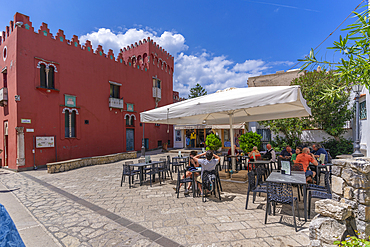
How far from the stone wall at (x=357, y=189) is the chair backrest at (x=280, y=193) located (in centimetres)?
79

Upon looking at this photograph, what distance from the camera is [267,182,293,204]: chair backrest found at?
3455 millimetres

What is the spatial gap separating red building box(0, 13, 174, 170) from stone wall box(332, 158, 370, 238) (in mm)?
7904

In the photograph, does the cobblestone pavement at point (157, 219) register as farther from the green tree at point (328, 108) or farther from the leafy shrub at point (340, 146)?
the leafy shrub at point (340, 146)

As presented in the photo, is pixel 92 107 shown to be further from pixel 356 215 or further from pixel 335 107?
pixel 335 107

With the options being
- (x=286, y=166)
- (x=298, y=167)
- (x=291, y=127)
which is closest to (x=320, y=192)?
(x=286, y=166)

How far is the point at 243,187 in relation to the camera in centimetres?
602

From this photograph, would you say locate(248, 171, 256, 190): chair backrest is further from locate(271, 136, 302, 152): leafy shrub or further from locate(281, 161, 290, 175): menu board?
locate(271, 136, 302, 152): leafy shrub

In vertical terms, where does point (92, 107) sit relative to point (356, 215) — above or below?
above

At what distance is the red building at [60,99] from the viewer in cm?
1122

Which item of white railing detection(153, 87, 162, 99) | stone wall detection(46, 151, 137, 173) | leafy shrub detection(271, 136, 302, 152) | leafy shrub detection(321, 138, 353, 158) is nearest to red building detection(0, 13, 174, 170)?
white railing detection(153, 87, 162, 99)

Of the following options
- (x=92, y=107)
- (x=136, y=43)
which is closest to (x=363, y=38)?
(x=92, y=107)

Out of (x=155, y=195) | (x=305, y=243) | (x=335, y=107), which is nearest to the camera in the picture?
(x=305, y=243)

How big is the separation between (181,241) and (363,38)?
3.63 meters

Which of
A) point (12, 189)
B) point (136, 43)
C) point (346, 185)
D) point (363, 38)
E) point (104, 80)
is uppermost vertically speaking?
point (136, 43)
